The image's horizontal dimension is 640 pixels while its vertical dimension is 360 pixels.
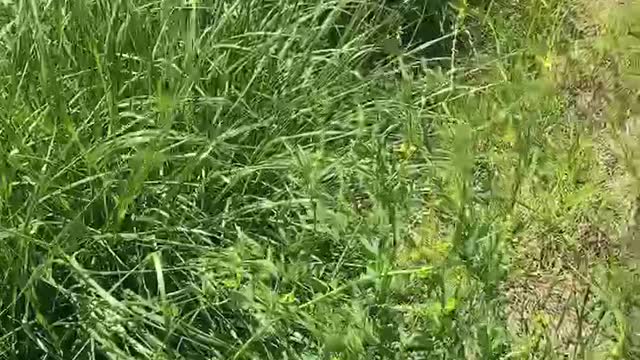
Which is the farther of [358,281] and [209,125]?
[209,125]

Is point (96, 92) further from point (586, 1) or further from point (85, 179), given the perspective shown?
point (586, 1)

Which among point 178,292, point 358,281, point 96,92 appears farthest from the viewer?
point 96,92

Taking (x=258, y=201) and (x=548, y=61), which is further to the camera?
(x=548, y=61)

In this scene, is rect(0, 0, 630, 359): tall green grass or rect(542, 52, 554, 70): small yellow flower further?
rect(542, 52, 554, 70): small yellow flower

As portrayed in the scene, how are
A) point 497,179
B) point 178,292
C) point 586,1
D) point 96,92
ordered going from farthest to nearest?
point 586,1 → point 497,179 → point 96,92 → point 178,292

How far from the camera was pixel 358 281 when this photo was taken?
5.66 ft

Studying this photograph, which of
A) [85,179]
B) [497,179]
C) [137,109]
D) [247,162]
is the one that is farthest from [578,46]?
[85,179]

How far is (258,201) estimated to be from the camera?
205 centimetres

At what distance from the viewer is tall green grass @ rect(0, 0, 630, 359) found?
5.90 feet

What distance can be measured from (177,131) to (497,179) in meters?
0.71

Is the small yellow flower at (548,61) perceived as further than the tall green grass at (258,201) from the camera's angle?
Yes

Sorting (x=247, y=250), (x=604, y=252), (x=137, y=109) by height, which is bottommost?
(x=604, y=252)

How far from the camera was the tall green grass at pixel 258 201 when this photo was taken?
70.8 inches

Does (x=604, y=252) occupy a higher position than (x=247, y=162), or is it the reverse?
(x=247, y=162)
